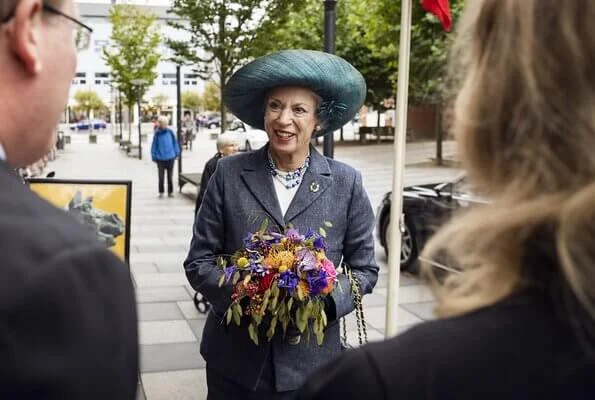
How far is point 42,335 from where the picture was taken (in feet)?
2.84

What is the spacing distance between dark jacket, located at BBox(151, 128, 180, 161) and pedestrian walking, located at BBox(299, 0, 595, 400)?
14.6 m

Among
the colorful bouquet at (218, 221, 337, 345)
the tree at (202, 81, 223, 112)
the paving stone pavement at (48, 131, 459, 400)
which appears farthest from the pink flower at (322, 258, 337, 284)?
the tree at (202, 81, 223, 112)

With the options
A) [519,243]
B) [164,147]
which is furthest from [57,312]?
[164,147]

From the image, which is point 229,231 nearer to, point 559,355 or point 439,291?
point 439,291

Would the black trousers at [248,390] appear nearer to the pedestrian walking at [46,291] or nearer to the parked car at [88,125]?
the pedestrian walking at [46,291]

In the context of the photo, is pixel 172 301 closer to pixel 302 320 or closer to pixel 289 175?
pixel 289 175

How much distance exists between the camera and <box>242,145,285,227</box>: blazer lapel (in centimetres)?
272

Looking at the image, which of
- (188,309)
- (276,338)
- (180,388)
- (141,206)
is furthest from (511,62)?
(141,206)

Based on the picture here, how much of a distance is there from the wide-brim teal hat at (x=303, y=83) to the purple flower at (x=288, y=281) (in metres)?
0.82

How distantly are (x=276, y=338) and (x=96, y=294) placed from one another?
1.73 m

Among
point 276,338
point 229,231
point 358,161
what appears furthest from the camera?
point 358,161

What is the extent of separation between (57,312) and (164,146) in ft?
49.0

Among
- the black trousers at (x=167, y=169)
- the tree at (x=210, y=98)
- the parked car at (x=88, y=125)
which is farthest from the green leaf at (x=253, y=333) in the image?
the tree at (x=210, y=98)

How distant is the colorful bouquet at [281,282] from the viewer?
244 cm
